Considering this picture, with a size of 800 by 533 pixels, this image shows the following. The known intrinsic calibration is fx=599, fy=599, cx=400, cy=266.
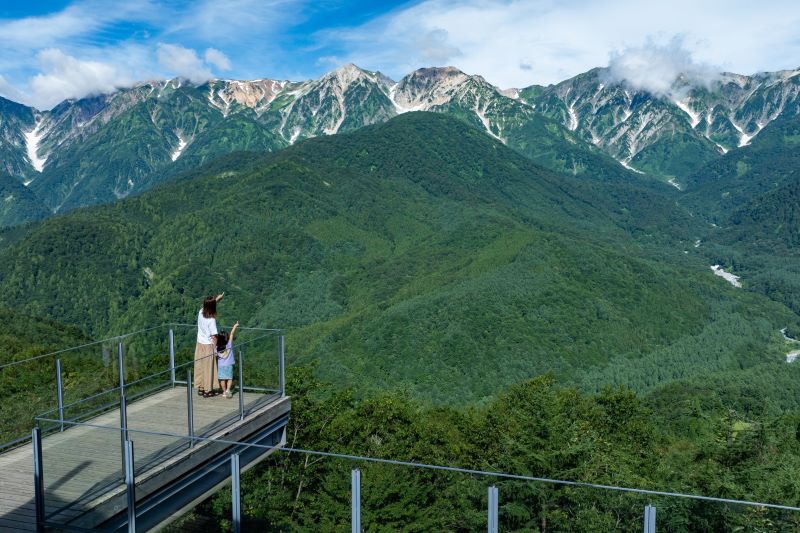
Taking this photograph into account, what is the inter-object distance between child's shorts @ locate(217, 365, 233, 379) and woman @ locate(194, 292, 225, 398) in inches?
5.9

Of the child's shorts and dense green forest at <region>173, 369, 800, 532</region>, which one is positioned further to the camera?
the child's shorts

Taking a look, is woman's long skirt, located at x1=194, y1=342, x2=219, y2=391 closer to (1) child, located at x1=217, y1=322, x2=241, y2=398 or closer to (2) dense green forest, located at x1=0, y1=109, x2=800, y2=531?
(1) child, located at x1=217, y1=322, x2=241, y2=398

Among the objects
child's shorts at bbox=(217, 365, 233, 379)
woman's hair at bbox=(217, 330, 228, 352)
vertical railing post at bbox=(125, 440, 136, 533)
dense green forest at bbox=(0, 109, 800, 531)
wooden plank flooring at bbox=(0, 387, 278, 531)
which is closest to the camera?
wooden plank flooring at bbox=(0, 387, 278, 531)

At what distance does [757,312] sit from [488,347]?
363 feet

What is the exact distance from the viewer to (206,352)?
1495 cm

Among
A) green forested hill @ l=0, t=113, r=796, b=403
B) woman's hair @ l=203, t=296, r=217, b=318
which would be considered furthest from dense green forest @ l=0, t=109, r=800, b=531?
woman's hair @ l=203, t=296, r=217, b=318

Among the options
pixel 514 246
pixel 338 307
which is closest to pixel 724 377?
pixel 514 246

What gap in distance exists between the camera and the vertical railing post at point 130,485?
9797mm

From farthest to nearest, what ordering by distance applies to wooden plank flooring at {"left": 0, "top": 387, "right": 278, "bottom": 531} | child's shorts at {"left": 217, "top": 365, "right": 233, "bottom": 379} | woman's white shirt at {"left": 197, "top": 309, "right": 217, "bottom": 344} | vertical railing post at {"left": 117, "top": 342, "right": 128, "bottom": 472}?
woman's white shirt at {"left": 197, "top": 309, "right": 217, "bottom": 344} < child's shorts at {"left": 217, "top": 365, "right": 233, "bottom": 379} < vertical railing post at {"left": 117, "top": 342, "right": 128, "bottom": 472} < wooden plank flooring at {"left": 0, "top": 387, "right": 278, "bottom": 531}

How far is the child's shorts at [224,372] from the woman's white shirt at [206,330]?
961 mm

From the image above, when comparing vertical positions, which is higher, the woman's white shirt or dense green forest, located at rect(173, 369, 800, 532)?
the woman's white shirt

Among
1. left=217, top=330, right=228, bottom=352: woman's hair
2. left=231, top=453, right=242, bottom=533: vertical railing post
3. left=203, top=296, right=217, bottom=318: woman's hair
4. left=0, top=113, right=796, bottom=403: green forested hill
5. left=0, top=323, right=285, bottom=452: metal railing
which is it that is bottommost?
left=0, top=113, right=796, bottom=403: green forested hill

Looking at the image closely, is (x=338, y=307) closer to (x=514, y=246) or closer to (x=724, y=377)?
(x=514, y=246)

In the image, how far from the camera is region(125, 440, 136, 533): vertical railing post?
9797 mm
